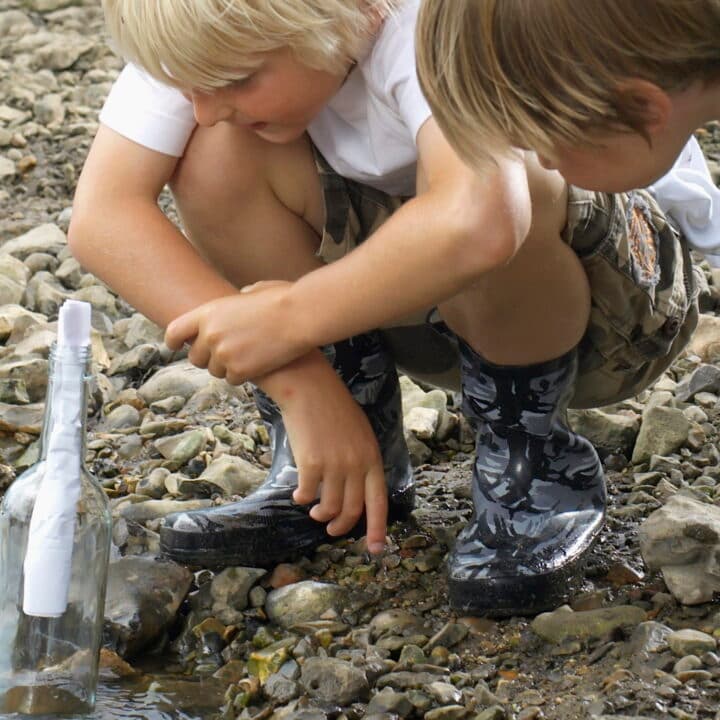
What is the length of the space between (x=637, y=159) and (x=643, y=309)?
66cm

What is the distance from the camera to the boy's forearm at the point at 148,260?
6.82 ft

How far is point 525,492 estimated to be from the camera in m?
2.21

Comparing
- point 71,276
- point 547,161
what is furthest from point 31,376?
point 547,161

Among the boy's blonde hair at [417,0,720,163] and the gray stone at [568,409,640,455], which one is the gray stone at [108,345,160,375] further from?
the boy's blonde hair at [417,0,720,163]

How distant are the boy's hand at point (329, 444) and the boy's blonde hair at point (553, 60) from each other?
1.74 feet

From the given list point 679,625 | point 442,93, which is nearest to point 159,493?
point 679,625

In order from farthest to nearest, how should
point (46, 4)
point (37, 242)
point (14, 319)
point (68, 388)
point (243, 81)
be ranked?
1. point (46, 4)
2. point (37, 242)
3. point (14, 319)
4. point (243, 81)
5. point (68, 388)

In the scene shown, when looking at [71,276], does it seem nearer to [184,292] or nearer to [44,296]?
[44,296]

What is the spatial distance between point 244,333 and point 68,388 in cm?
30

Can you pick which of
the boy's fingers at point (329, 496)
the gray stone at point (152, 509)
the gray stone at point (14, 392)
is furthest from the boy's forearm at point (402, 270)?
the gray stone at point (14, 392)

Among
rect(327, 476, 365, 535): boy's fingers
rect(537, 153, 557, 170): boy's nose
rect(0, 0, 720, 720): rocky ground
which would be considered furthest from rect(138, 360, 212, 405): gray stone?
rect(537, 153, 557, 170): boy's nose

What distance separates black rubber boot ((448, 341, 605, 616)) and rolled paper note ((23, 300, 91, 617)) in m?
0.60

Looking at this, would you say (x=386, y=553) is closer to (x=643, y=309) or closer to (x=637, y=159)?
(x=643, y=309)

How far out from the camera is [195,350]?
2012mm
